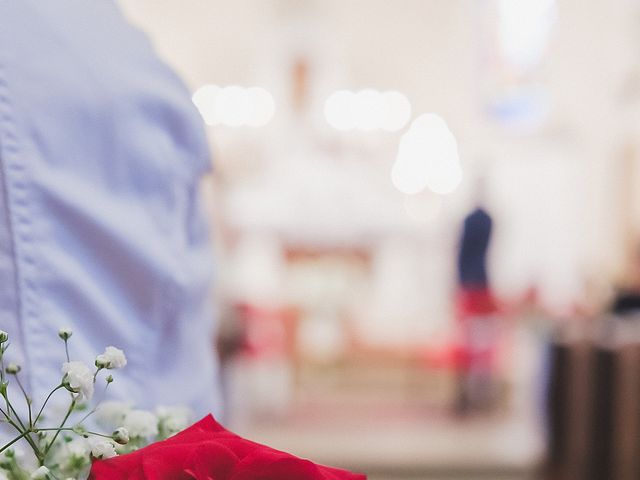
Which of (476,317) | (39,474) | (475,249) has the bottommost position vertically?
(476,317)

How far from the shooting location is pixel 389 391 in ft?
23.2

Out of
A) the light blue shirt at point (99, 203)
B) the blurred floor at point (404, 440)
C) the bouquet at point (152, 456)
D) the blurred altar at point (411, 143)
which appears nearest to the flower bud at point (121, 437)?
the bouquet at point (152, 456)

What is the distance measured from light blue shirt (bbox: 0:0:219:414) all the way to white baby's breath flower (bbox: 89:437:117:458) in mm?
202

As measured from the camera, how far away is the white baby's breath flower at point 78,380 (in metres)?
0.39

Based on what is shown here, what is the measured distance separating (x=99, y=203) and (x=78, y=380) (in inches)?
11.9

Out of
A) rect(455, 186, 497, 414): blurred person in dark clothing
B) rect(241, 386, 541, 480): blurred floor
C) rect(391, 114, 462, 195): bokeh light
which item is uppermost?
rect(391, 114, 462, 195): bokeh light

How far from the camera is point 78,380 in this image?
39 centimetres

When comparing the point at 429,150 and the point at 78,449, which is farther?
the point at 429,150

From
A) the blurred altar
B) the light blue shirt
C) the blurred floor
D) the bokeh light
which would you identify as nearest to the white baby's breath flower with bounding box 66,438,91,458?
the light blue shirt

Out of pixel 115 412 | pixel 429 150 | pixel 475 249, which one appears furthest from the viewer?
pixel 429 150

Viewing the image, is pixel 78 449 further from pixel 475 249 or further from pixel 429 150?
pixel 429 150

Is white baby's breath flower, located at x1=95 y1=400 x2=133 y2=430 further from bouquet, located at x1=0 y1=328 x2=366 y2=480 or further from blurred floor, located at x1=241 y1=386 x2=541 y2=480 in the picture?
blurred floor, located at x1=241 y1=386 x2=541 y2=480

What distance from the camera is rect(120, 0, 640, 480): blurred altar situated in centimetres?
809

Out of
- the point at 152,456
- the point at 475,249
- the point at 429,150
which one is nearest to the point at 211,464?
the point at 152,456
